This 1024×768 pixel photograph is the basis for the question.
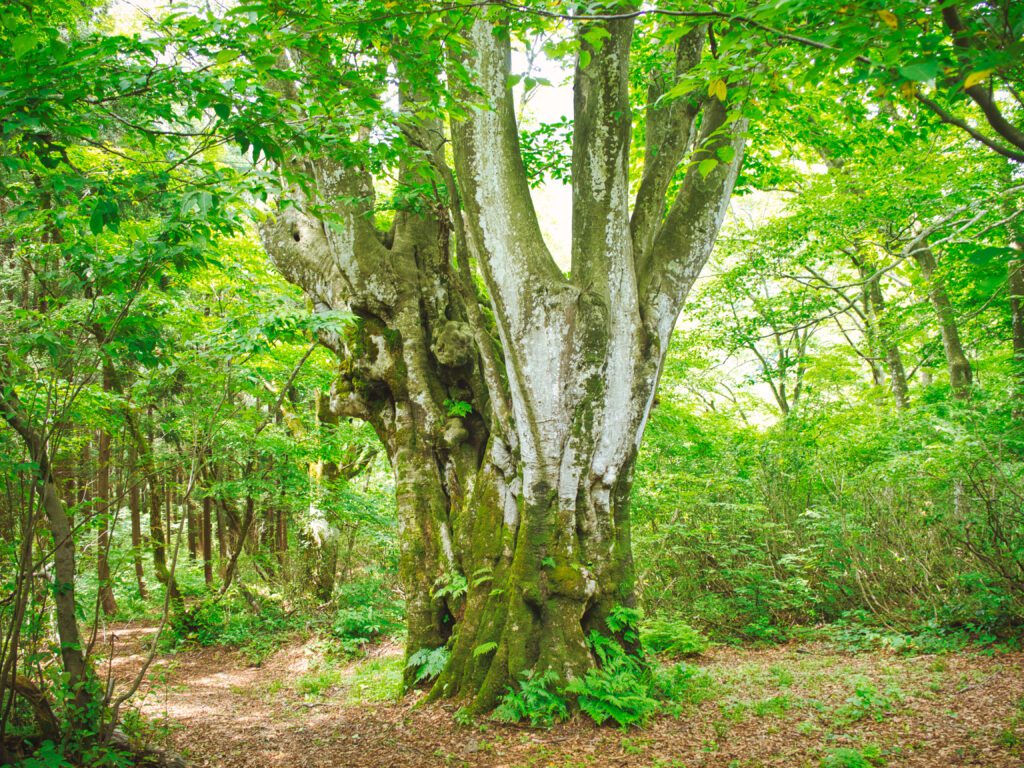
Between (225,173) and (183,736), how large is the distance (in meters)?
4.69

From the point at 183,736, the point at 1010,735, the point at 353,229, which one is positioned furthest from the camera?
the point at 353,229

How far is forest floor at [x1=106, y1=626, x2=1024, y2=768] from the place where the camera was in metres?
3.85

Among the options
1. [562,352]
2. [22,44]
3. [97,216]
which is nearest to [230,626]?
[562,352]

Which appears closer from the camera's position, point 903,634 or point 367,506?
point 903,634

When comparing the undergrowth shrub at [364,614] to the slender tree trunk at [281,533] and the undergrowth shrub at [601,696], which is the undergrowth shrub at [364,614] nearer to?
the slender tree trunk at [281,533]

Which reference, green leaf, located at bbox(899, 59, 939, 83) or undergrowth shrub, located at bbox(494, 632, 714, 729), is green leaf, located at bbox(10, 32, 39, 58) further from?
undergrowth shrub, located at bbox(494, 632, 714, 729)

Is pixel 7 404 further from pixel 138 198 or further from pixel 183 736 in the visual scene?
pixel 183 736

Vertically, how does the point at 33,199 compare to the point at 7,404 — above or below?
above

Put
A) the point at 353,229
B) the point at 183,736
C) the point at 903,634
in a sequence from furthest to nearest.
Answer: the point at 903,634
the point at 353,229
the point at 183,736

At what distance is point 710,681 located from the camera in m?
5.59

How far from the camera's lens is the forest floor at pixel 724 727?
385 centimetres

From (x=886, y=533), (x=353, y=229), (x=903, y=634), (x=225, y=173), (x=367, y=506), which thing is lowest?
(x=903, y=634)

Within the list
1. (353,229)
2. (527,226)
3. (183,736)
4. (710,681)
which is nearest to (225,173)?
(527,226)

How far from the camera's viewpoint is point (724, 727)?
439 centimetres
